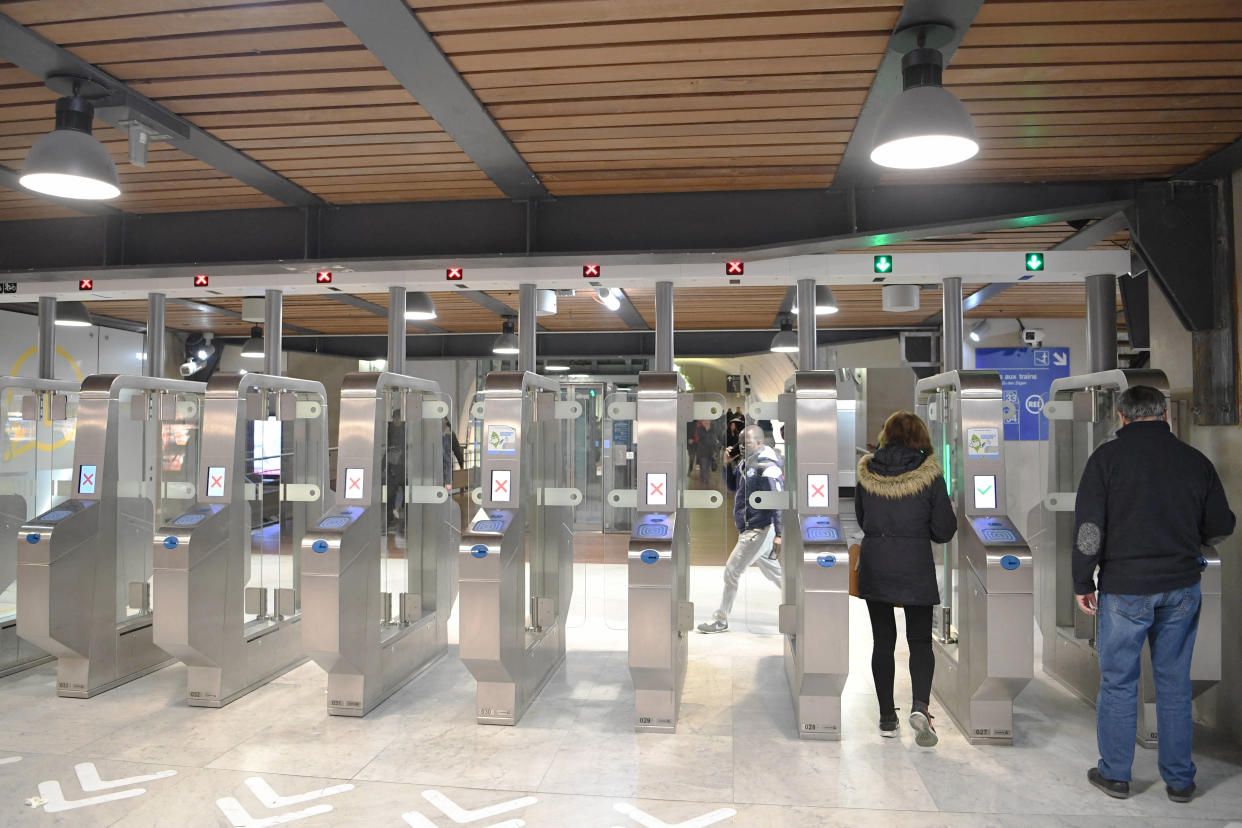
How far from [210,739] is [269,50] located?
315cm

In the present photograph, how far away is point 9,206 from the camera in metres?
5.21

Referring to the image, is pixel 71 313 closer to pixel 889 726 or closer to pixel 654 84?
pixel 654 84

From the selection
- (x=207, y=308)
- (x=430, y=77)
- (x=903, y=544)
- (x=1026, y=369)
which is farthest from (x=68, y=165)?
(x=1026, y=369)

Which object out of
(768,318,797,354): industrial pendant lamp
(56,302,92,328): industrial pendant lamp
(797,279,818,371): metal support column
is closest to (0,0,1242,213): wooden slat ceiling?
(797,279,818,371): metal support column

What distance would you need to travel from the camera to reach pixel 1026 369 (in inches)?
340

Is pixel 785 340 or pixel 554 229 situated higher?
pixel 554 229

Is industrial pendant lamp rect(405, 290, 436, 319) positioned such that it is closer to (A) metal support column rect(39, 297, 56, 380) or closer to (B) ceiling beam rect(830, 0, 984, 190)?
(A) metal support column rect(39, 297, 56, 380)

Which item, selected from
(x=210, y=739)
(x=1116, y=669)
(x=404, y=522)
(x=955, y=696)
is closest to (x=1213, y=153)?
(x=1116, y=669)

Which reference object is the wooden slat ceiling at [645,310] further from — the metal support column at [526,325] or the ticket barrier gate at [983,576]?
the ticket barrier gate at [983,576]

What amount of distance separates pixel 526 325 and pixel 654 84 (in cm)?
219

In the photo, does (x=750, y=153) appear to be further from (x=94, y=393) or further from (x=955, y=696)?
(x=94, y=393)

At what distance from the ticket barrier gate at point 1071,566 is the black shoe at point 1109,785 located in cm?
61

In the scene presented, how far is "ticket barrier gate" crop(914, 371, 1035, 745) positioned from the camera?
3.75 meters

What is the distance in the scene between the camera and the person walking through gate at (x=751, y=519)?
17.7 ft
